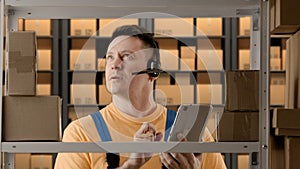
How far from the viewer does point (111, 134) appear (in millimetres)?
2316

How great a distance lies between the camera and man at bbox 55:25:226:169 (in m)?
2.30

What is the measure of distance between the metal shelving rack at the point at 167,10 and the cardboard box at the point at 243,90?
1.2 inches

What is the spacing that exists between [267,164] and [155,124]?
0.43 m

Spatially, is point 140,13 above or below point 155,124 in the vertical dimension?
above

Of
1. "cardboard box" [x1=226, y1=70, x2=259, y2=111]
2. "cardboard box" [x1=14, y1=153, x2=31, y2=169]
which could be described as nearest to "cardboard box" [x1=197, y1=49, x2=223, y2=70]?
"cardboard box" [x1=226, y1=70, x2=259, y2=111]

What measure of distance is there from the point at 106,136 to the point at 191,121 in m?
0.31

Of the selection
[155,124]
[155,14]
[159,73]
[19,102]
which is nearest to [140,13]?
[155,14]

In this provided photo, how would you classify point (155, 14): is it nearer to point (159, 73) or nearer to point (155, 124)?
point (159, 73)

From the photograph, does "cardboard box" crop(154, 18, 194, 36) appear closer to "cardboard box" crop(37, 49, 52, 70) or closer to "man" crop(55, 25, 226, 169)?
"man" crop(55, 25, 226, 169)

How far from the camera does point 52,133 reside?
2.15m

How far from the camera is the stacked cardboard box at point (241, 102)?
7.18 ft

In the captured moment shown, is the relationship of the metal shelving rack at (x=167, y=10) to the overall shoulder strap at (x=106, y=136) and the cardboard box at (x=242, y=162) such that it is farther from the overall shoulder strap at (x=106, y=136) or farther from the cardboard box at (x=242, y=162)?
the cardboard box at (x=242, y=162)

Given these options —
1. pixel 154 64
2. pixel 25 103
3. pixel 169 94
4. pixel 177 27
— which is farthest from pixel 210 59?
pixel 177 27

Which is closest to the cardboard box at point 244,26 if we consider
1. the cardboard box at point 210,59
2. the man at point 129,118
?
the cardboard box at point 210,59
